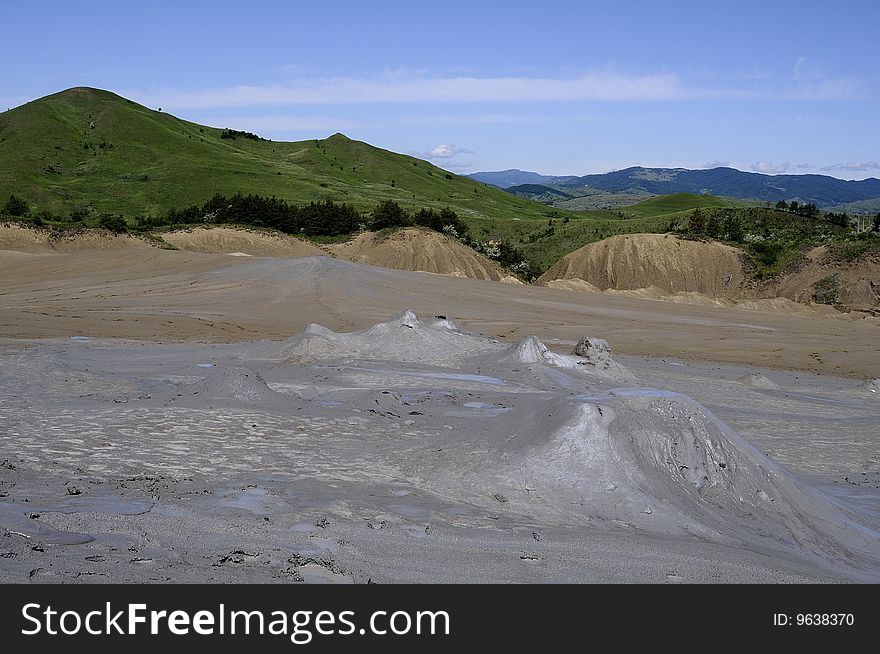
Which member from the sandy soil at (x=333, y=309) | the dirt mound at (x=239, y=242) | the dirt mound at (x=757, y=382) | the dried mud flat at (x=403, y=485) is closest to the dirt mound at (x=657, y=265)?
the sandy soil at (x=333, y=309)

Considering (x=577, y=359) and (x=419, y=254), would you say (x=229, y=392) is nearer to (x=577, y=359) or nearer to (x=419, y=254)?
(x=577, y=359)

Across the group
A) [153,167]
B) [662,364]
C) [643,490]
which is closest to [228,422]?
[643,490]

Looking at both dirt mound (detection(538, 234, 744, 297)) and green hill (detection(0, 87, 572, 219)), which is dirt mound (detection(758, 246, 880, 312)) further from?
green hill (detection(0, 87, 572, 219))

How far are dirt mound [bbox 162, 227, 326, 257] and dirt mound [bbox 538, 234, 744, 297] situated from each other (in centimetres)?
1577

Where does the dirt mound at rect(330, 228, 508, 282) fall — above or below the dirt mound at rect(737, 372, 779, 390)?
above

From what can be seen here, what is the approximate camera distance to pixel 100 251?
1592 inches

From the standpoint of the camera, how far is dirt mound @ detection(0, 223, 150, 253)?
141 ft

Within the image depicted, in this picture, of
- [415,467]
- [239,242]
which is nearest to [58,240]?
[239,242]

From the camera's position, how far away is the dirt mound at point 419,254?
158ft

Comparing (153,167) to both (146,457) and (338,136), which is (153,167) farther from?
(146,457)

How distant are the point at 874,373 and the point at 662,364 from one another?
682 centimetres

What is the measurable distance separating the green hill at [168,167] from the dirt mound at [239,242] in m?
29.0

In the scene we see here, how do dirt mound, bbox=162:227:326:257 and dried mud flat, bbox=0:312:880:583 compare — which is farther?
dirt mound, bbox=162:227:326:257

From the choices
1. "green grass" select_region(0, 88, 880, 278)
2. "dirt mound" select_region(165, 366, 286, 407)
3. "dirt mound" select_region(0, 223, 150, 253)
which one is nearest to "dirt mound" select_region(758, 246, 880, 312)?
"green grass" select_region(0, 88, 880, 278)
